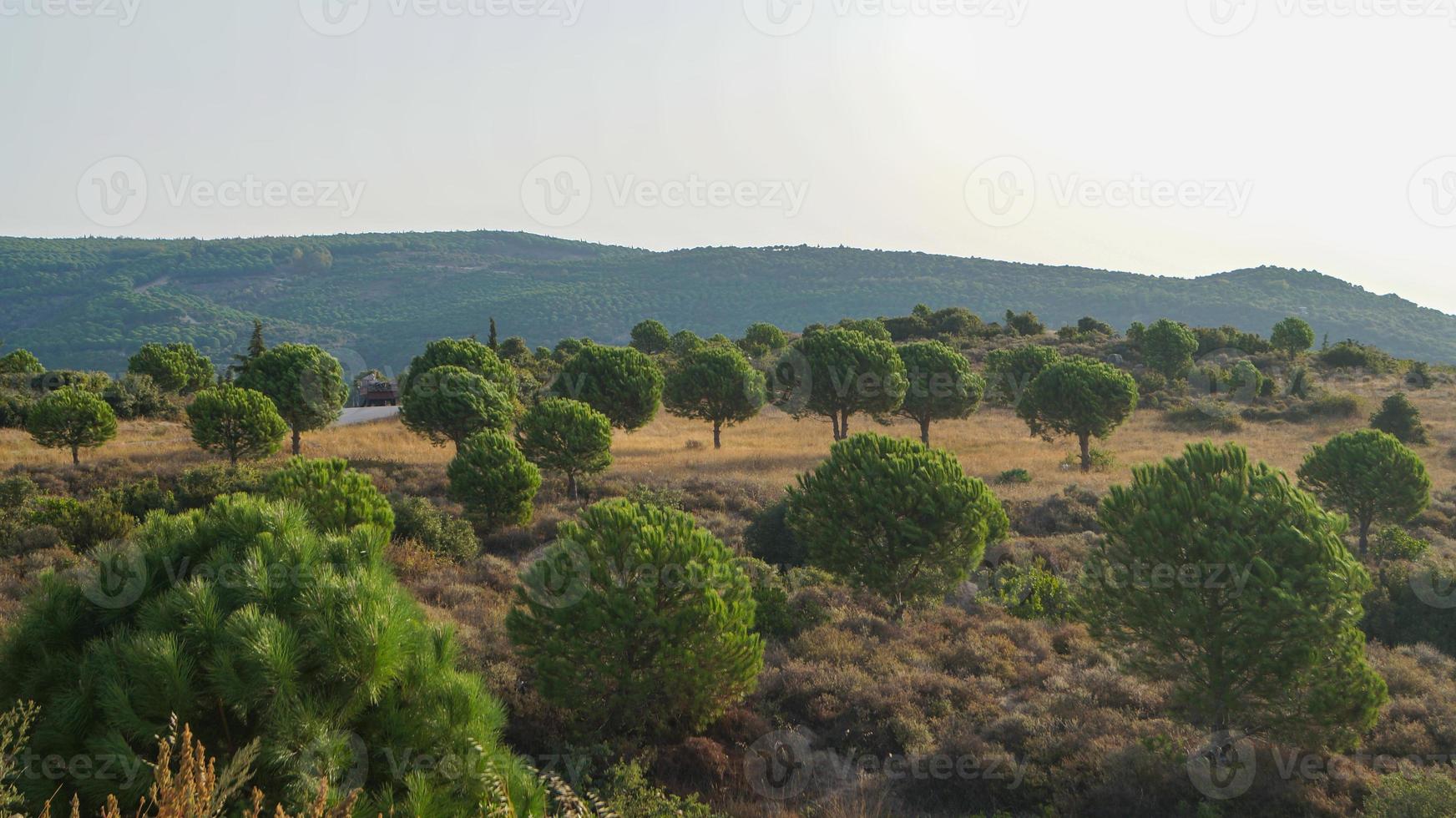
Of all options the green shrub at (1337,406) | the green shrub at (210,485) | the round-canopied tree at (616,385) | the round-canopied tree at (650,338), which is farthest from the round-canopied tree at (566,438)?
the round-canopied tree at (650,338)

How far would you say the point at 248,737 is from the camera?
6133 mm

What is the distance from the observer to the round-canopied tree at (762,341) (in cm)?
7044

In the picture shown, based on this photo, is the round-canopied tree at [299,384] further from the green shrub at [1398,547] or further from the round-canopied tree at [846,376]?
the green shrub at [1398,547]

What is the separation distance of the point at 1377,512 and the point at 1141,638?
51.6ft

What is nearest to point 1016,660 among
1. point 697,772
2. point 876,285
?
point 697,772

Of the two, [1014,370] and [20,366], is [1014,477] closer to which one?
[1014,370]

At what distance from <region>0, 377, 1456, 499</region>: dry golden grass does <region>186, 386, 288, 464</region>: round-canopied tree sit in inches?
109

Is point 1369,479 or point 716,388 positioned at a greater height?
point 716,388

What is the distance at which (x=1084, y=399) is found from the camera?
3516 cm

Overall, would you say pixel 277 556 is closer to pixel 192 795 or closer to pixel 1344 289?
pixel 192 795

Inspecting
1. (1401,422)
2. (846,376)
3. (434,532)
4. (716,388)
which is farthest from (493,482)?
(1401,422)

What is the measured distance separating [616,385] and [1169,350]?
1680 inches

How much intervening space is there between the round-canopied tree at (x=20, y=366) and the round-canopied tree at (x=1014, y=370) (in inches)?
2270

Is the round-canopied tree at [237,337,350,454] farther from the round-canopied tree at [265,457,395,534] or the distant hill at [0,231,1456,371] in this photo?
the distant hill at [0,231,1456,371]
